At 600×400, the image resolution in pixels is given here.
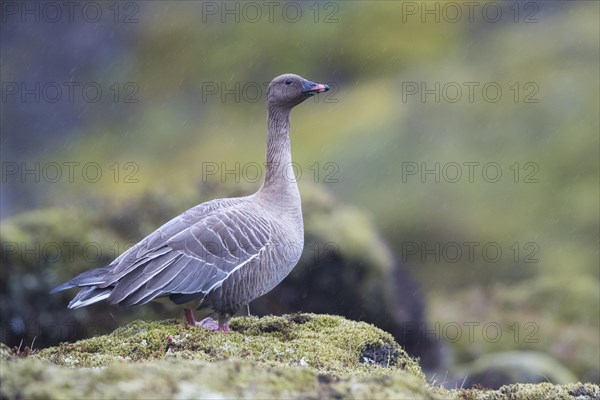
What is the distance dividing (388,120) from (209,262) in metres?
16.2

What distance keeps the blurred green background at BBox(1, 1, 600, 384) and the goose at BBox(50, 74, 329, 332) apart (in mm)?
9178

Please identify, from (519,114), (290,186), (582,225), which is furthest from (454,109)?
(290,186)

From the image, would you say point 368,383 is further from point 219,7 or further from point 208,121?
point 219,7

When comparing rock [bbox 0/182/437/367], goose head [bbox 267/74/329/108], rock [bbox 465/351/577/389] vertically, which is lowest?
rock [bbox 465/351/577/389]

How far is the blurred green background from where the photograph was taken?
67.8 feet

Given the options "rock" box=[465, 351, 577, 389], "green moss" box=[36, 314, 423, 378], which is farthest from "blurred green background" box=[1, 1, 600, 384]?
"green moss" box=[36, 314, 423, 378]

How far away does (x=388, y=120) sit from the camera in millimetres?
23812

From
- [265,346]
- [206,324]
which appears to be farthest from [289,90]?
[265,346]

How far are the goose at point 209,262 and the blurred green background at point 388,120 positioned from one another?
918 cm

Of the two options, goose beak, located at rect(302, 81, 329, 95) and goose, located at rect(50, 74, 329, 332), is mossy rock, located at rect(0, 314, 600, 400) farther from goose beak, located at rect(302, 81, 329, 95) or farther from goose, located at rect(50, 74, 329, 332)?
goose beak, located at rect(302, 81, 329, 95)

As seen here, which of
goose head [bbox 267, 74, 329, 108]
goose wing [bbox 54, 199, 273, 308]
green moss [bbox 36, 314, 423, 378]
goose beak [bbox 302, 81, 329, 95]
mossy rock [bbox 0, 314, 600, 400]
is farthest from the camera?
goose head [bbox 267, 74, 329, 108]

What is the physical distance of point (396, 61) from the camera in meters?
26.0

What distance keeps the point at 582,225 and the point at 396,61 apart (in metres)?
8.74

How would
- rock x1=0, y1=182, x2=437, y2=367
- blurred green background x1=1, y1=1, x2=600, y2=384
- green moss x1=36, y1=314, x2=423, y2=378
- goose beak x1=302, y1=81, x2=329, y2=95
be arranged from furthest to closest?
blurred green background x1=1, y1=1, x2=600, y2=384, rock x1=0, y1=182, x2=437, y2=367, goose beak x1=302, y1=81, x2=329, y2=95, green moss x1=36, y1=314, x2=423, y2=378
